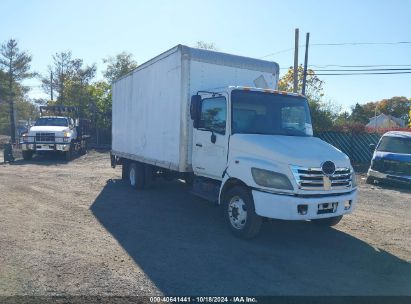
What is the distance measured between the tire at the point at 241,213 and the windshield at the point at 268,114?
1.16 meters

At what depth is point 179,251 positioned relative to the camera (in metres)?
5.84

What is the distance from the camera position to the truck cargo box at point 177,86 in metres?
7.80

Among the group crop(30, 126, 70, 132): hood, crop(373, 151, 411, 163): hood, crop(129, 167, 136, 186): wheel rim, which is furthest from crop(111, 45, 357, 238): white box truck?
crop(30, 126, 70, 132): hood

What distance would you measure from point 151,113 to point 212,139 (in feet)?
10.2

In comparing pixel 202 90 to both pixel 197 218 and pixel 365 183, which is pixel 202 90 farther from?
pixel 365 183

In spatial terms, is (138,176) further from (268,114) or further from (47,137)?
(47,137)

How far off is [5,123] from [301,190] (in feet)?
177

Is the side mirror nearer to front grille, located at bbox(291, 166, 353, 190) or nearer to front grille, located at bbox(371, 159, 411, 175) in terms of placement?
front grille, located at bbox(291, 166, 353, 190)

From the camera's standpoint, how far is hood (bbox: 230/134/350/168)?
588cm

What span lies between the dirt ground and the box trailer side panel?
1.43m

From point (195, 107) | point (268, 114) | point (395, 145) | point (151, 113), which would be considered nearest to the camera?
point (268, 114)

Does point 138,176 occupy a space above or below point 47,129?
below

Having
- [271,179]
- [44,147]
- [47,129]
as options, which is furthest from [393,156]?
[47,129]

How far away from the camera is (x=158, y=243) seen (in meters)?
6.21
